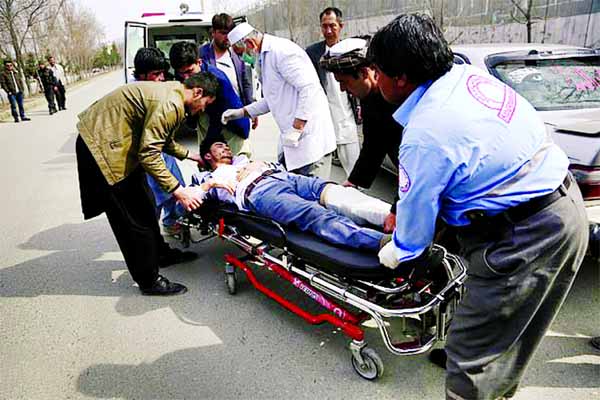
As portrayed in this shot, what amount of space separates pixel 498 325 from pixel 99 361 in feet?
7.22

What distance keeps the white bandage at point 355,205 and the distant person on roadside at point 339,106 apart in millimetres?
1269

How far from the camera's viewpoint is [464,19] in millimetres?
11938

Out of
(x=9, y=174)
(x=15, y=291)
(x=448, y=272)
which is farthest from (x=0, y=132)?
(x=448, y=272)

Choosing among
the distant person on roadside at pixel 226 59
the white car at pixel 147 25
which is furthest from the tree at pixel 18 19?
the distant person on roadside at pixel 226 59

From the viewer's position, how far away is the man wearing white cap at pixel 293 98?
341cm

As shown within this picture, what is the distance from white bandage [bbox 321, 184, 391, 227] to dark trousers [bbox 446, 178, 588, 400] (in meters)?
1.06

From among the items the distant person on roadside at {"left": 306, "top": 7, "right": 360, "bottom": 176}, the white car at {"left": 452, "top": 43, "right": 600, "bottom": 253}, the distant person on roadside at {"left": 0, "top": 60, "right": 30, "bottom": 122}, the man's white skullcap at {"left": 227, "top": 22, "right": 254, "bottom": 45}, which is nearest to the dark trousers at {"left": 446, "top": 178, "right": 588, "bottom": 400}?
the white car at {"left": 452, "top": 43, "right": 600, "bottom": 253}

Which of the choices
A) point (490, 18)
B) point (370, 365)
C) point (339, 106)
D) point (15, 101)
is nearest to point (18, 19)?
point (15, 101)

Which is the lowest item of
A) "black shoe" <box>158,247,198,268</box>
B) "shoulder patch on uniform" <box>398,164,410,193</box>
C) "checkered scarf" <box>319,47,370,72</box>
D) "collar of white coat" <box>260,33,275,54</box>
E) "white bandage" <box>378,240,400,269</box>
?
"black shoe" <box>158,247,198,268</box>

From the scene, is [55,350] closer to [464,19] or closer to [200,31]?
[200,31]

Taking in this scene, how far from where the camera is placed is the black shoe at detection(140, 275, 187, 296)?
3.30 metres

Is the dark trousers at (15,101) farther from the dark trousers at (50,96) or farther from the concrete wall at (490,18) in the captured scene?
the concrete wall at (490,18)

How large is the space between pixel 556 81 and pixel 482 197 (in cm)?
294

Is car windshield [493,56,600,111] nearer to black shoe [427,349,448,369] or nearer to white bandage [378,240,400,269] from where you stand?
black shoe [427,349,448,369]
